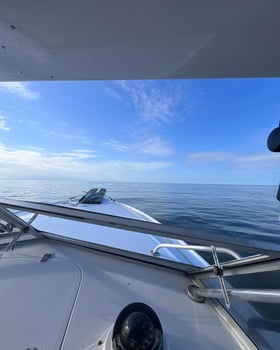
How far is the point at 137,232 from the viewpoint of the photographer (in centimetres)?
74

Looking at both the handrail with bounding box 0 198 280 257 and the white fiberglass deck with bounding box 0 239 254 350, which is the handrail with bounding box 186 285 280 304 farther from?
the handrail with bounding box 0 198 280 257

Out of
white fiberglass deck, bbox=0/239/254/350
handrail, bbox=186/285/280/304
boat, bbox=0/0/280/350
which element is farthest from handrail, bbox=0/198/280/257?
white fiberglass deck, bbox=0/239/254/350

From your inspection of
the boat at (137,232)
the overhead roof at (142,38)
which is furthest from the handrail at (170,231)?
the overhead roof at (142,38)

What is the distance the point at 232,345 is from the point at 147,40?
138cm

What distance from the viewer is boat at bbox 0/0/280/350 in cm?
59

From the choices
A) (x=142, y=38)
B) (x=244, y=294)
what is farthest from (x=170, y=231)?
(x=142, y=38)

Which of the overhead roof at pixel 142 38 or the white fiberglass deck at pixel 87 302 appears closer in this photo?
the overhead roof at pixel 142 38

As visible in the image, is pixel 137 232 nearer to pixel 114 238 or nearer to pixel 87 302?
pixel 87 302

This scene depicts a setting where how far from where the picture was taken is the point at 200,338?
2.50 ft

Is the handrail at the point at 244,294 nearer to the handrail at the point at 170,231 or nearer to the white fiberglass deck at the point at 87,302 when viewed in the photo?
the white fiberglass deck at the point at 87,302

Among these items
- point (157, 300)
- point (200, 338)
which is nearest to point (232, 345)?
point (200, 338)

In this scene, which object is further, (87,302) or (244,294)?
(87,302)

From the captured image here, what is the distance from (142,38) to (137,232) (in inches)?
32.5

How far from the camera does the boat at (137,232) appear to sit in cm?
59
